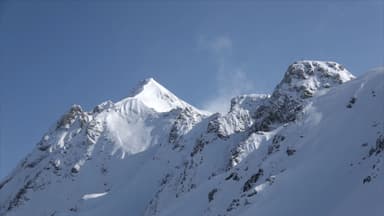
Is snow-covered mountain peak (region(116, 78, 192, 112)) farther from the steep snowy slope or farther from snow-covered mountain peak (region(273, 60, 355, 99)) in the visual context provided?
snow-covered mountain peak (region(273, 60, 355, 99))

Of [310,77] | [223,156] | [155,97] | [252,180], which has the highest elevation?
[155,97]

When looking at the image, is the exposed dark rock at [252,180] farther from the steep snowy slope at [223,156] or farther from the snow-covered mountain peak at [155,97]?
the snow-covered mountain peak at [155,97]

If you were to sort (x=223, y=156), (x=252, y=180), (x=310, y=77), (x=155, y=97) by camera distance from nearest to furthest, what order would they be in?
1. (x=252, y=180)
2. (x=310, y=77)
3. (x=223, y=156)
4. (x=155, y=97)

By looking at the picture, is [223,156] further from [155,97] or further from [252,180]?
[155,97]

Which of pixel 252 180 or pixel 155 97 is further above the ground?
pixel 155 97

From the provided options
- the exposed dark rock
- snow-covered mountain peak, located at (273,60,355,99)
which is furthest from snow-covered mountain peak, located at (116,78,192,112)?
the exposed dark rock

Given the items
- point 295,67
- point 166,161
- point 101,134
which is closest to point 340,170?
point 295,67

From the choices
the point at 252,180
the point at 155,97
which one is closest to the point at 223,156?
the point at 252,180
